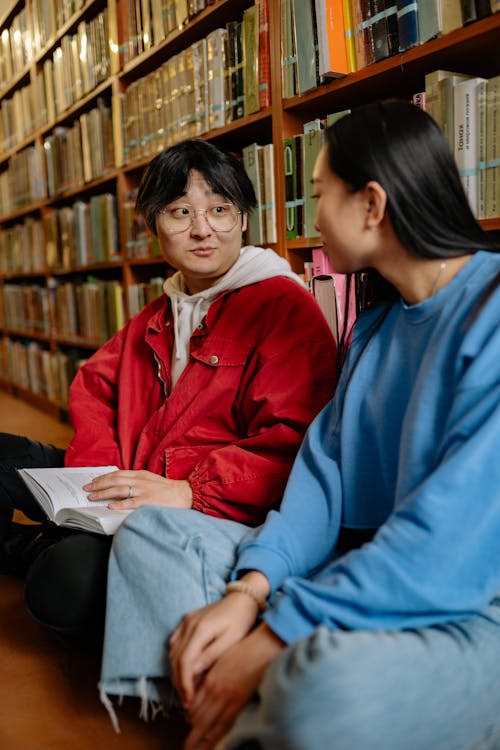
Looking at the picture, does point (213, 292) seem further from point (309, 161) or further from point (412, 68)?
point (412, 68)

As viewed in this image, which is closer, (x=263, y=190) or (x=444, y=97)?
(x=444, y=97)

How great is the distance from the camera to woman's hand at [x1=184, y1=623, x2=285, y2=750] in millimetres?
739

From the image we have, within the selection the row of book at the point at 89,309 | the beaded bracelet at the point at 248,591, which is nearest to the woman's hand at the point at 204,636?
the beaded bracelet at the point at 248,591

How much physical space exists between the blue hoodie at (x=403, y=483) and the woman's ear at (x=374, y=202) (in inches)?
5.0

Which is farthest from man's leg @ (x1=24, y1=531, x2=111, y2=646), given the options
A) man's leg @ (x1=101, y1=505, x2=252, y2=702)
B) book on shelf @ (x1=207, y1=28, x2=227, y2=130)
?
book on shelf @ (x1=207, y1=28, x2=227, y2=130)

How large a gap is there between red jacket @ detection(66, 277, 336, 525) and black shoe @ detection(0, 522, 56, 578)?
0.27m

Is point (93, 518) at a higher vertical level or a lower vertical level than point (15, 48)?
lower

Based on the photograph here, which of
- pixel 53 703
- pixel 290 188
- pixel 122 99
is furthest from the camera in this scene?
pixel 122 99

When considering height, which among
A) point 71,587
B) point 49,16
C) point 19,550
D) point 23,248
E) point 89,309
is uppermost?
point 49,16

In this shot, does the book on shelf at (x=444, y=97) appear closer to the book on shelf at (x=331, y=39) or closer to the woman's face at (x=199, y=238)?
the book on shelf at (x=331, y=39)

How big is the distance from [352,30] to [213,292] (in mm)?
738

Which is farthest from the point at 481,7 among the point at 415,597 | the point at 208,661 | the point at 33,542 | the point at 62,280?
the point at 62,280

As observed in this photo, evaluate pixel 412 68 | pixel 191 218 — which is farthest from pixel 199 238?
pixel 412 68

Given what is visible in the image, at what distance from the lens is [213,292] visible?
4.44 feet
